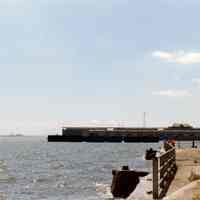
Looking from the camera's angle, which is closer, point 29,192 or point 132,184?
point 132,184

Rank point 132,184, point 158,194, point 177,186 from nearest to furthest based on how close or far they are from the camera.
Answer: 1. point 158,194
2. point 177,186
3. point 132,184

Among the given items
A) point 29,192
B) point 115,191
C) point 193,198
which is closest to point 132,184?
point 115,191

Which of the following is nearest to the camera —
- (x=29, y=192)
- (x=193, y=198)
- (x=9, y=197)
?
(x=193, y=198)

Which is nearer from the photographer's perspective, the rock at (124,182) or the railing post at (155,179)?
the railing post at (155,179)

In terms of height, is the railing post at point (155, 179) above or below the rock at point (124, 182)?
above

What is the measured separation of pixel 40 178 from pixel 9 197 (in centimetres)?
1532

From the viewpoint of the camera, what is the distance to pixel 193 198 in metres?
13.2

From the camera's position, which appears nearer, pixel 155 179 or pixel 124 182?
pixel 155 179

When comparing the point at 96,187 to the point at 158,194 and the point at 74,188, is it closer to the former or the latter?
the point at 74,188

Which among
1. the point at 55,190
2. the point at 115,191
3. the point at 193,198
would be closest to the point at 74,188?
the point at 55,190

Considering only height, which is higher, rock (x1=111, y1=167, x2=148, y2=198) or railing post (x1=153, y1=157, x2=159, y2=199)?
railing post (x1=153, y1=157, x2=159, y2=199)

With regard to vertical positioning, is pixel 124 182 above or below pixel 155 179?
below

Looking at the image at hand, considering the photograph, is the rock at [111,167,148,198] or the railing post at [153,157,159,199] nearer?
the railing post at [153,157,159,199]

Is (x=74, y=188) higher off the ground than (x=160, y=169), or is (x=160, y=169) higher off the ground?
(x=160, y=169)
